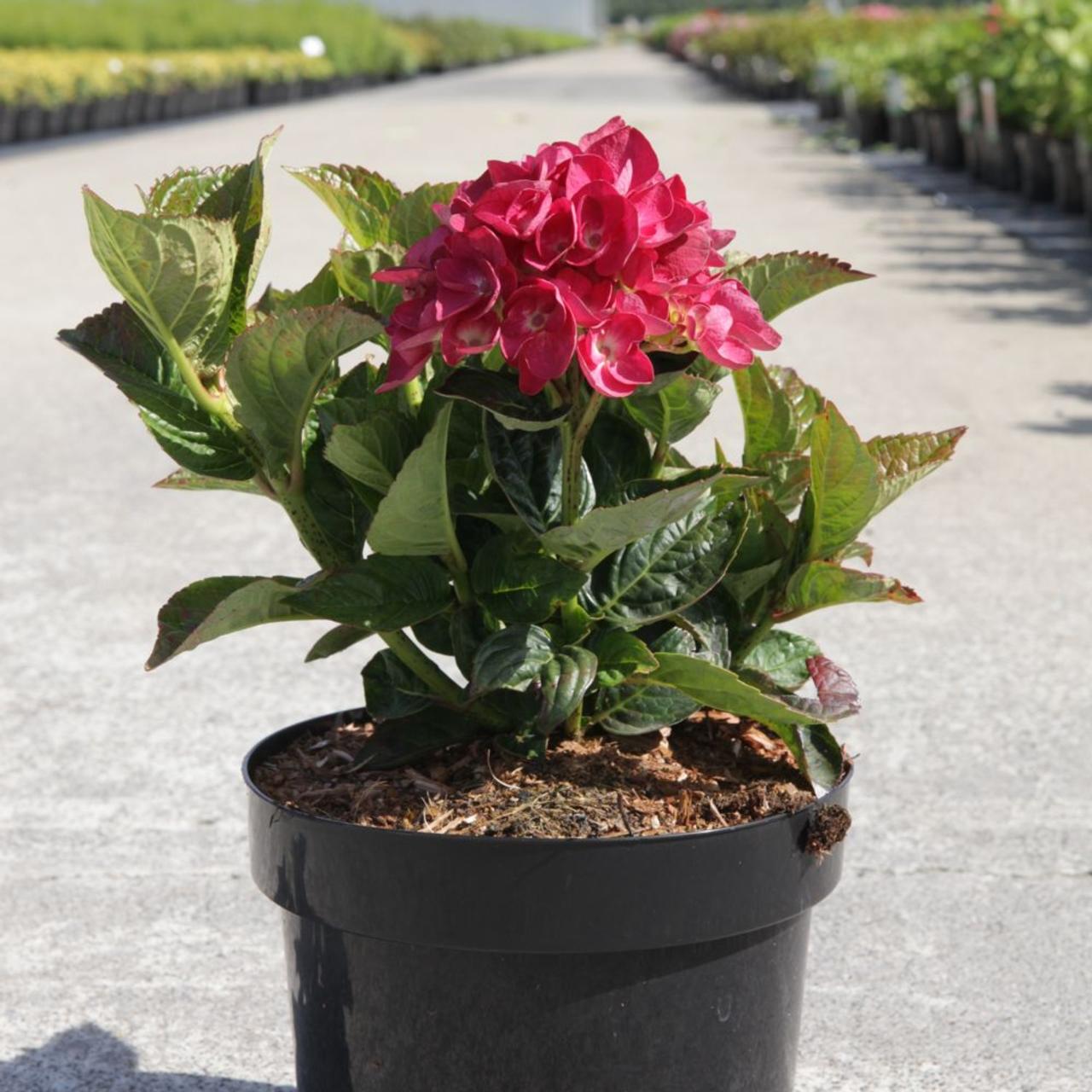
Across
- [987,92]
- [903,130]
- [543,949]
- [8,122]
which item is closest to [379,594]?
[543,949]

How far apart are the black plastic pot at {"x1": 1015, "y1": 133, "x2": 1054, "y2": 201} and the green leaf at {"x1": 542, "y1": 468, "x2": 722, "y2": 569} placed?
10743mm

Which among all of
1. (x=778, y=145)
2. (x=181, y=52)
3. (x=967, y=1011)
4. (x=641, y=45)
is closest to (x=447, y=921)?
(x=967, y=1011)

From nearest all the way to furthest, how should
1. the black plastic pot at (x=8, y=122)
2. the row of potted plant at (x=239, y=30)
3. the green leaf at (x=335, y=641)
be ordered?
the green leaf at (x=335, y=641) < the black plastic pot at (x=8, y=122) < the row of potted plant at (x=239, y=30)

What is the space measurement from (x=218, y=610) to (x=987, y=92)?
11.8 metres

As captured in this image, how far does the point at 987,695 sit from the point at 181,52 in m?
24.9

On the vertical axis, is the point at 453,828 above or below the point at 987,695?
above

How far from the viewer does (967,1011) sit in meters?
2.29

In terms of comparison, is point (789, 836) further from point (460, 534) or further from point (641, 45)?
point (641, 45)

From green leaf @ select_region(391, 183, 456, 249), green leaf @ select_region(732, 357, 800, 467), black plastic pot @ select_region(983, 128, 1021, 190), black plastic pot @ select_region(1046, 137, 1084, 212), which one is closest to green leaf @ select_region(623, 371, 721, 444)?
green leaf @ select_region(732, 357, 800, 467)

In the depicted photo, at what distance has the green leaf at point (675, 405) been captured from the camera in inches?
60.5

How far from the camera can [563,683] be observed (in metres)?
1.45

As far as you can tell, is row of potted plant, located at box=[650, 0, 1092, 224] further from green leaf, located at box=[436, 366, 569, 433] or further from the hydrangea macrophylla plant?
green leaf, located at box=[436, 366, 569, 433]

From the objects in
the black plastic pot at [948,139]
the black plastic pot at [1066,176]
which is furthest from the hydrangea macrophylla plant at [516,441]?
the black plastic pot at [948,139]

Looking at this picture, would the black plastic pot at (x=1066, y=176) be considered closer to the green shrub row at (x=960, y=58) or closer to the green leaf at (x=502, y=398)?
the green shrub row at (x=960, y=58)
